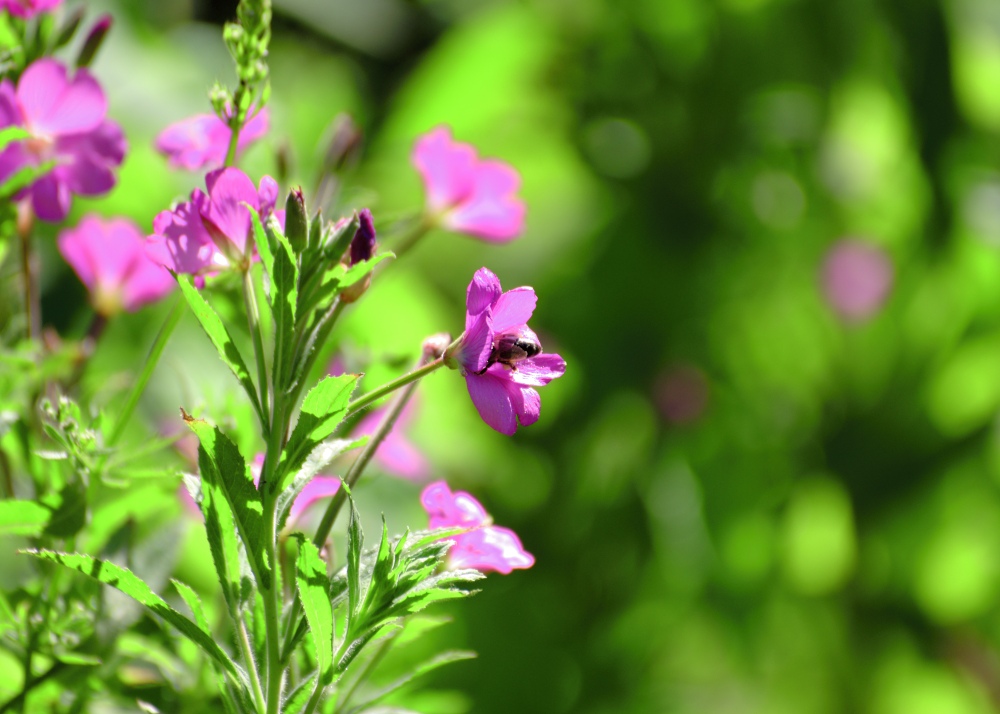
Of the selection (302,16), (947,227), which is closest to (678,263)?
(947,227)

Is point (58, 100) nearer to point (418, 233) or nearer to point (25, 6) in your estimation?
point (25, 6)

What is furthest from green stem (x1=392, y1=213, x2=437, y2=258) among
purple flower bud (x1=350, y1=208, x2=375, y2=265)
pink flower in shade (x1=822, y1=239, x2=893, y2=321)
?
pink flower in shade (x1=822, y1=239, x2=893, y2=321)

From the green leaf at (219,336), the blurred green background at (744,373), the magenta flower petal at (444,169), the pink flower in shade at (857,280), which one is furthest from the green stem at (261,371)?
the pink flower in shade at (857,280)

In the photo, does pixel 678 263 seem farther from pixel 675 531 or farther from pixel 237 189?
pixel 237 189

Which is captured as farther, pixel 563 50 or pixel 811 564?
pixel 563 50

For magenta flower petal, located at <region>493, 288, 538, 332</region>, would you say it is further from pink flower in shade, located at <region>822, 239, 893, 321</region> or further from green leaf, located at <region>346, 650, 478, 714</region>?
pink flower in shade, located at <region>822, 239, 893, 321</region>

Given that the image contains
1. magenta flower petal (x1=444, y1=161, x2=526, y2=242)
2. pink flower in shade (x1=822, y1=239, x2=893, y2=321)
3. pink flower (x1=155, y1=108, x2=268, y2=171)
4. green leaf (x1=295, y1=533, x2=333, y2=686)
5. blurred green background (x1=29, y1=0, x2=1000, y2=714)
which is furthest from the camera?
pink flower in shade (x1=822, y1=239, x2=893, y2=321)

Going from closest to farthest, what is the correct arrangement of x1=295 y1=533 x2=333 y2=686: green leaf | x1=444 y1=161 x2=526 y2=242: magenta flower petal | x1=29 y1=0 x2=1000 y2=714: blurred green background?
1. x1=295 y1=533 x2=333 y2=686: green leaf
2. x1=444 y1=161 x2=526 y2=242: magenta flower petal
3. x1=29 y1=0 x2=1000 y2=714: blurred green background
